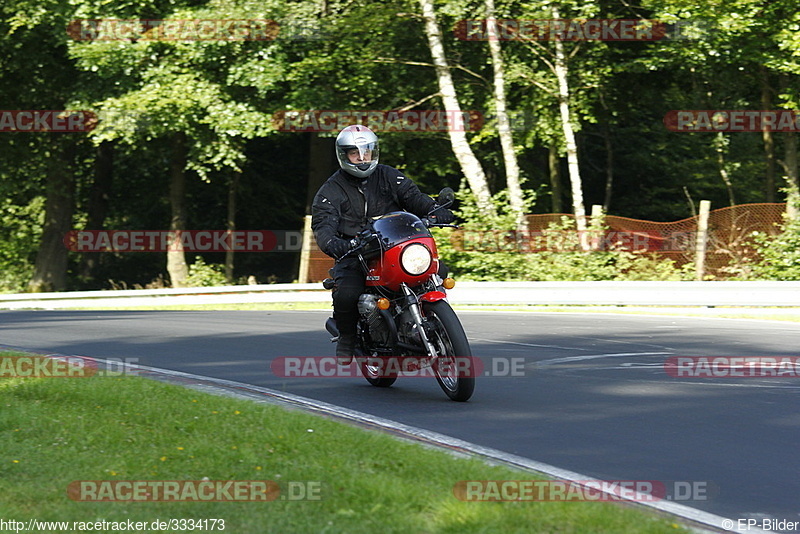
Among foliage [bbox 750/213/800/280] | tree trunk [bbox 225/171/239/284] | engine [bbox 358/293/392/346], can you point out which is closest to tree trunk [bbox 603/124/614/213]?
tree trunk [bbox 225/171/239/284]

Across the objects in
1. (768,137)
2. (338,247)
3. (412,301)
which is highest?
(768,137)

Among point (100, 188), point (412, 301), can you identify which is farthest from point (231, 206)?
point (412, 301)

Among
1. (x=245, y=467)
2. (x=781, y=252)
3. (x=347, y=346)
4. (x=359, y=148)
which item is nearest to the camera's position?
(x=245, y=467)

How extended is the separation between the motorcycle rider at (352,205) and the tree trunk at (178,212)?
79.8 ft

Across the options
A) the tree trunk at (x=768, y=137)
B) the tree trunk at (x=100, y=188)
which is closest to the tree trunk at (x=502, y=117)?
the tree trunk at (x=768, y=137)

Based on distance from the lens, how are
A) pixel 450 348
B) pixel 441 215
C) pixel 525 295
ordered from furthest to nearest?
pixel 525 295
pixel 441 215
pixel 450 348

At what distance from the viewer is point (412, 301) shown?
8.40m

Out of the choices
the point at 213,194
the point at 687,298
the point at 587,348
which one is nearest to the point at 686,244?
the point at 687,298

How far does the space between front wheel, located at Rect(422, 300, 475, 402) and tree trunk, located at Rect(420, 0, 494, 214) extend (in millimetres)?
17513

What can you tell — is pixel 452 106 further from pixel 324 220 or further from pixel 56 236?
pixel 324 220

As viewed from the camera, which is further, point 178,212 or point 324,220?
point 178,212

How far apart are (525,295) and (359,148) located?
1291 cm

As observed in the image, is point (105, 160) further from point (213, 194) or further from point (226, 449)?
point (226, 449)

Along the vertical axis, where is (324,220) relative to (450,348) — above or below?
above
